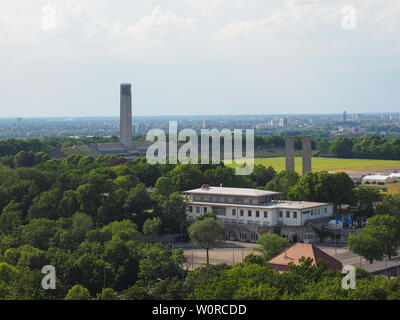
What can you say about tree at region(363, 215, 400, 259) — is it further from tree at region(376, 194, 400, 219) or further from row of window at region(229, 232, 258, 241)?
row of window at region(229, 232, 258, 241)

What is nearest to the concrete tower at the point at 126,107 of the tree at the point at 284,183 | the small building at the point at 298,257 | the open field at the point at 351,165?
the open field at the point at 351,165

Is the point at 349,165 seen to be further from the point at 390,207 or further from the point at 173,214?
the point at 173,214

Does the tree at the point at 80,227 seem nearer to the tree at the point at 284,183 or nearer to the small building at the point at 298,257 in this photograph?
the small building at the point at 298,257

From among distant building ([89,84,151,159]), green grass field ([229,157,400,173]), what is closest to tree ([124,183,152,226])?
green grass field ([229,157,400,173])

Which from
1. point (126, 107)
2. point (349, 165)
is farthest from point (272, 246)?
point (126, 107)
